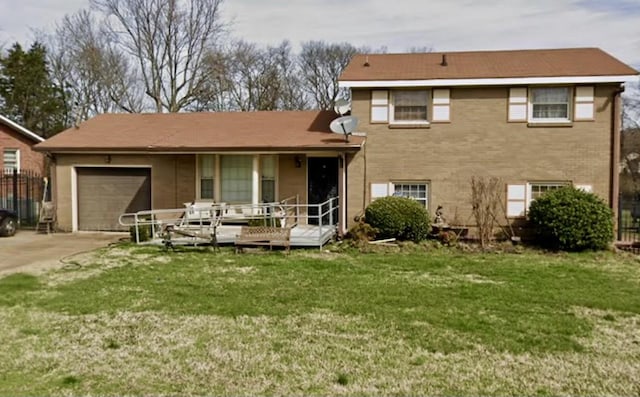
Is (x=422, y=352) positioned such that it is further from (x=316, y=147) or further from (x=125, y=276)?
(x=316, y=147)

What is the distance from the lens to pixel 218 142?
1551 cm

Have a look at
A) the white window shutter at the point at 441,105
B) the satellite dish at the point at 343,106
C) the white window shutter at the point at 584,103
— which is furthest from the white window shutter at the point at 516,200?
the satellite dish at the point at 343,106

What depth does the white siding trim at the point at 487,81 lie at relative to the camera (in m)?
13.9

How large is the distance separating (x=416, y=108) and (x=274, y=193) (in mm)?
5188

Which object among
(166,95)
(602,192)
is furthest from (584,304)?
(166,95)

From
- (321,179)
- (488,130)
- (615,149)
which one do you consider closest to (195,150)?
(321,179)

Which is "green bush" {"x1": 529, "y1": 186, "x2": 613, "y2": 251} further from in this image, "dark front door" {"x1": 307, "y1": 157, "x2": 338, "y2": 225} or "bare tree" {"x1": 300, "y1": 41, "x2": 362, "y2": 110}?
"bare tree" {"x1": 300, "y1": 41, "x2": 362, "y2": 110}

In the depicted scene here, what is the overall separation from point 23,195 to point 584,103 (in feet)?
71.2

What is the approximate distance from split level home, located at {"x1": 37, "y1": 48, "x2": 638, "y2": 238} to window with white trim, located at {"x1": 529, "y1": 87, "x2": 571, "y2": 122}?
3 cm

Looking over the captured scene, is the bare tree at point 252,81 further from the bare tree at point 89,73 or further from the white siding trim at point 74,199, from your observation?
the white siding trim at point 74,199

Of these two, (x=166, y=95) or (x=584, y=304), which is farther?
(x=166, y=95)

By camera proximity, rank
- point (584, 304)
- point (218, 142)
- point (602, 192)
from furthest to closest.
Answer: point (218, 142)
point (602, 192)
point (584, 304)

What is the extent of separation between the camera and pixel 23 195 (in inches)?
841

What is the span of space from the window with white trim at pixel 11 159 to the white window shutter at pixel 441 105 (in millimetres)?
23392
